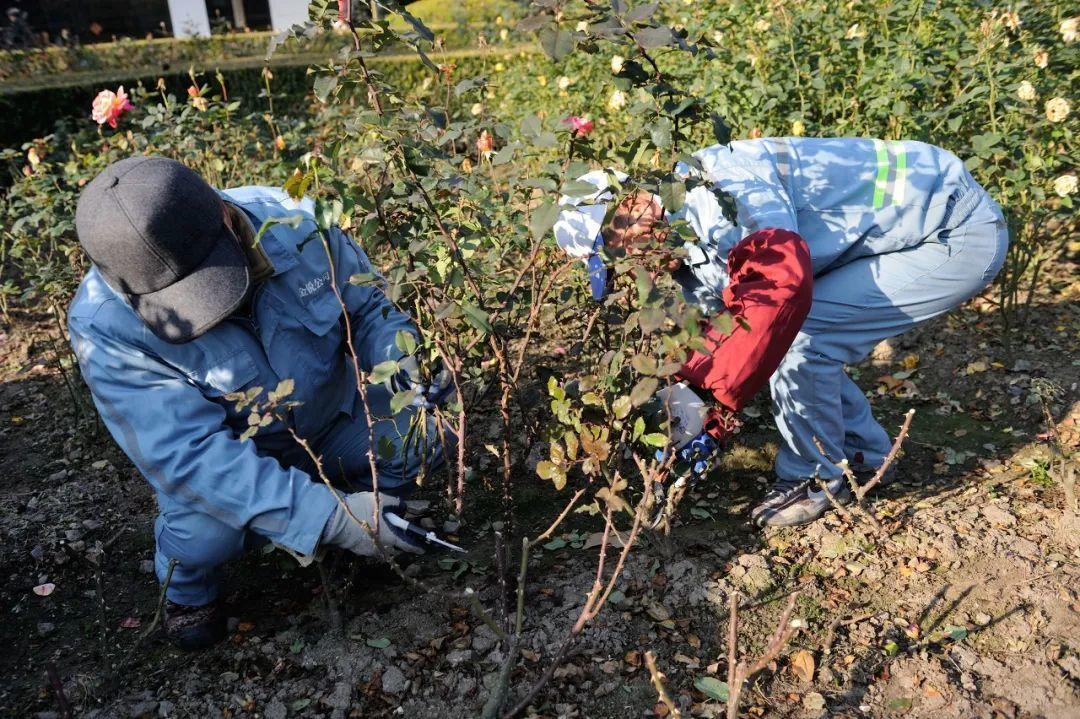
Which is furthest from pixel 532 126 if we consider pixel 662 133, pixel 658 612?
pixel 658 612

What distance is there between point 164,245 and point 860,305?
5.92ft

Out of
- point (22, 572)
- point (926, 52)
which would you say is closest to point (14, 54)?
point (22, 572)

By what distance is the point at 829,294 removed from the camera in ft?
7.93

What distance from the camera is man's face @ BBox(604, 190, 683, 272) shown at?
1771mm

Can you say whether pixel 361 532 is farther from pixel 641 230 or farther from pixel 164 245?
pixel 641 230

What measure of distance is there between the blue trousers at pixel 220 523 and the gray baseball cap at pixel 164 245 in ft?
1.33

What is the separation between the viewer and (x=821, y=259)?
236cm

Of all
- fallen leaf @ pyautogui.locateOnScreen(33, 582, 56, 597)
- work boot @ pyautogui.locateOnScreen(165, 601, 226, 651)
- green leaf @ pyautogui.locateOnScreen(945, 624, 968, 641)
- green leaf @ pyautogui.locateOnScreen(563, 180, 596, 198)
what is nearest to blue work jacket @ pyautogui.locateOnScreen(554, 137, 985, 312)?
green leaf @ pyautogui.locateOnScreen(563, 180, 596, 198)

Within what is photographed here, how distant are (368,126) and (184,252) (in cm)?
53

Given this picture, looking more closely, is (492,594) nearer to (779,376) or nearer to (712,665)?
(712,665)

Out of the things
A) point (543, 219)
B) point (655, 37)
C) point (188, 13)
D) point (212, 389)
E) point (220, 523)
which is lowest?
point (188, 13)

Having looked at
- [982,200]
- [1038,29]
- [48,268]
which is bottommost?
[48,268]

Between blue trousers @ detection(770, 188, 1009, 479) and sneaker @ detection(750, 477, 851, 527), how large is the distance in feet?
0.17

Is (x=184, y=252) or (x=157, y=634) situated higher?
(x=184, y=252)
